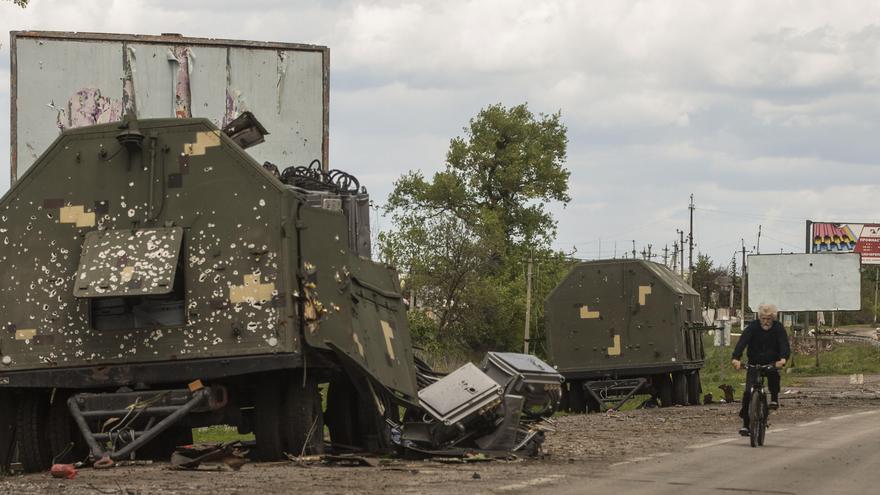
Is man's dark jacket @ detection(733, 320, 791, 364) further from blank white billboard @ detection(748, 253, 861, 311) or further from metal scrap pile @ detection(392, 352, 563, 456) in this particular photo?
blank white billboard @ detection(748, 253, 861, 311)

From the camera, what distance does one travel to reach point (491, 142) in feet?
231

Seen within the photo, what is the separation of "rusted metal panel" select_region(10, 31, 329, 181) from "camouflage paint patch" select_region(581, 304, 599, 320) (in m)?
10.5

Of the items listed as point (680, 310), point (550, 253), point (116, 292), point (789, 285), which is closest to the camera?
point (116, 292)

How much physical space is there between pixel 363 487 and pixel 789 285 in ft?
173

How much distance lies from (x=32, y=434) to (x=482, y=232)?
48218mm

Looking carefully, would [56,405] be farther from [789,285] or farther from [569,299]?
[789,285]

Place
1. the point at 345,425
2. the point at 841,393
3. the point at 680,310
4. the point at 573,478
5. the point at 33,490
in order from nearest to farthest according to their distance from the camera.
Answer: the point at 33,490, the point at 573,478, the point at 345,425, the point at 680,310, the point at 841,393

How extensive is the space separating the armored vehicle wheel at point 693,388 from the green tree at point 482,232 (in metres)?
24.0

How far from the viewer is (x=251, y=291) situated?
12758 mm

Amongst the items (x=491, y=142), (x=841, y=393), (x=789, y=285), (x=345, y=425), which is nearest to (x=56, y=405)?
(x=345, y=425)

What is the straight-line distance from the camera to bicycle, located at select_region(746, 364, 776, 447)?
658 inches

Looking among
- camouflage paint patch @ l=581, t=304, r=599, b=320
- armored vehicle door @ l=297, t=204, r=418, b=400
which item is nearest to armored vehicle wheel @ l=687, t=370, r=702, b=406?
camouflage paint patch @ l=581, t=304, r=599, b=320

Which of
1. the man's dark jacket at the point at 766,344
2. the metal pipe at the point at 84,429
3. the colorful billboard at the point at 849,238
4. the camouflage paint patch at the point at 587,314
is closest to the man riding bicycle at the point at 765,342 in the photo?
the man's dark jacket at the point at 766,344

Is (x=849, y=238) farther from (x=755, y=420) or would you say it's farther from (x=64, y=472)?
(x=64, y=472)
